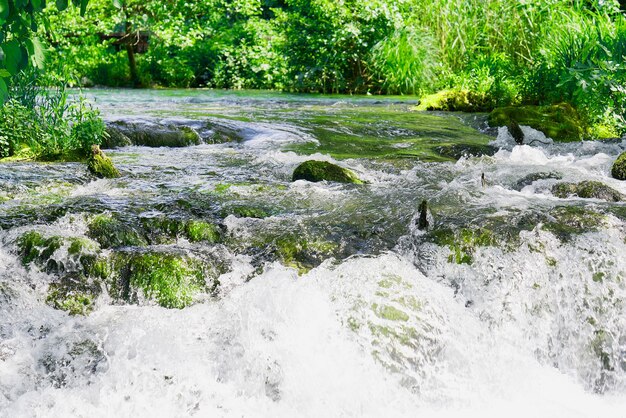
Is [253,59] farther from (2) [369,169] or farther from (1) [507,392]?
(1) [507,392]

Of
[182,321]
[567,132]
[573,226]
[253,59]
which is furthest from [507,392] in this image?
[253,59]

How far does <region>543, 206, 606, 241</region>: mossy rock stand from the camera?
4.39 meters

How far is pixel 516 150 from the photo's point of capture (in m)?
7.39

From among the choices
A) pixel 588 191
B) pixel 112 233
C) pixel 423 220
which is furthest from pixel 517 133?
pixel 112 233

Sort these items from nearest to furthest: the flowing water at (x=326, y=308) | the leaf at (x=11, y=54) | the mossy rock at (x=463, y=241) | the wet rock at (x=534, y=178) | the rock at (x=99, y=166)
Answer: the leaf at (x=11, y=54) → the flowing water at (x=326, y=308) → the mossy rock at (x=463, y=241) → the rock at (x=99, y=166) → the wet rock at (x=534, y=178)

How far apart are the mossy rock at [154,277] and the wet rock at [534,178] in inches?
122

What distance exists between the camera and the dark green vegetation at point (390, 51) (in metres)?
9.34

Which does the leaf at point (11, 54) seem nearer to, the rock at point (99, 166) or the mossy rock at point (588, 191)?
the rock at point (99, 166)

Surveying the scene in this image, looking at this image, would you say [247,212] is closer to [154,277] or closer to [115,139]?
[154,277]

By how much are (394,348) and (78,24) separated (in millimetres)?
13111

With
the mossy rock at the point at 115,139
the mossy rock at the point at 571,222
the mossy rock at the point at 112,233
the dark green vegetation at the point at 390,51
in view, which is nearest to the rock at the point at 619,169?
the dark green vegetation at the point at 390,51

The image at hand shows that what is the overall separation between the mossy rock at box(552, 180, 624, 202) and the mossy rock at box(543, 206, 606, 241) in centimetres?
61

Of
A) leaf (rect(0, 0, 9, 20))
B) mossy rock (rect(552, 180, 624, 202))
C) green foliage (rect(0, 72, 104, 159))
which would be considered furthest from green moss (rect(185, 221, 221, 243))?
mossy rock (rect(552, 180, 624, 202))

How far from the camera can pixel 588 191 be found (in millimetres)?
5406
